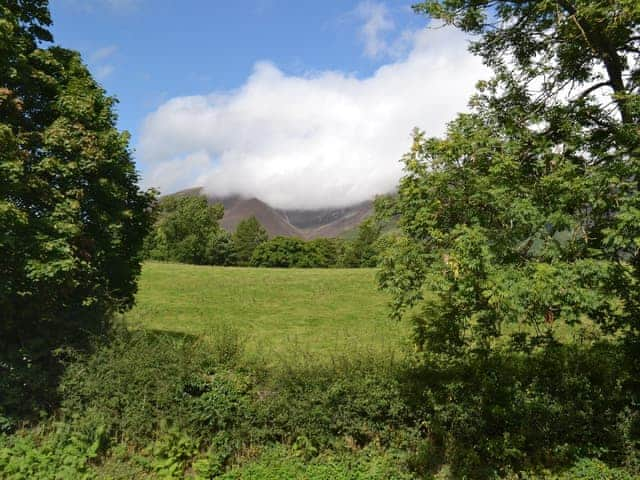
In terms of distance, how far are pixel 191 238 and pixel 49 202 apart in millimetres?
76945

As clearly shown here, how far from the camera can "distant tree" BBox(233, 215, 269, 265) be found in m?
106

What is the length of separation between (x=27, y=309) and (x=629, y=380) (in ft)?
46.0

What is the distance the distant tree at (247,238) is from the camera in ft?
347

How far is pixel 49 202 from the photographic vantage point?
11.2m

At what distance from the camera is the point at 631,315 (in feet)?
28.7

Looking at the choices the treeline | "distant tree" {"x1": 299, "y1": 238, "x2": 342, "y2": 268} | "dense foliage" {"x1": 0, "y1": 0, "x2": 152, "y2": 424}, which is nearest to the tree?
"dense foliage" {"x1": 0, "y1": 0, "x2": 152, "y2": 424}

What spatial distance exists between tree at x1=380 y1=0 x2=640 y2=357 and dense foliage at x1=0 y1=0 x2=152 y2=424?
8090 mm

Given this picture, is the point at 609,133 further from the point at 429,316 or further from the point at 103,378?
the point at 103,378

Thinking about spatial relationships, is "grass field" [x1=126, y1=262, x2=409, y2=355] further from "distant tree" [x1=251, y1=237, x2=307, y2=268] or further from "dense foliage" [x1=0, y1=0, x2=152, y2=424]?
"distant tree" [x1=251, y1=237, x2=307, y2=268]

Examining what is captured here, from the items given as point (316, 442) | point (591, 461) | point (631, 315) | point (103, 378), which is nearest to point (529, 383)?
point (591, 461)

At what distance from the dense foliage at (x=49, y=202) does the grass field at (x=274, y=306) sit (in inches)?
79.5

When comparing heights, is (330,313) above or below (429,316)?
below

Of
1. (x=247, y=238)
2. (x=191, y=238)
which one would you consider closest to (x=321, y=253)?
(x=247, y=238)

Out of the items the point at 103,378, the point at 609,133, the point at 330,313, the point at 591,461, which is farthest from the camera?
the point at 330,313
